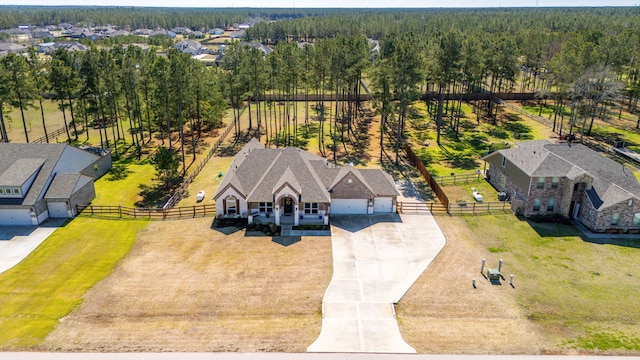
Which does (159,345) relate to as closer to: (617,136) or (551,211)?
(551,211)

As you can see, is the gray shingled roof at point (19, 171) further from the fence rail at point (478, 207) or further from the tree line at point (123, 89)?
the fence rail at point (478, 207)

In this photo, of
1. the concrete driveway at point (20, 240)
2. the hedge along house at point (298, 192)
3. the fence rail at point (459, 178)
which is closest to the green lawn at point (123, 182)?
the concrete driveway at point (20, 240)

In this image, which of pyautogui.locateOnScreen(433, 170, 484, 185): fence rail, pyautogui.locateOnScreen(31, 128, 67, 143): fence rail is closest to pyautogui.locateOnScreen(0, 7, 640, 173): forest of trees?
pyautogui.locateOnScreen(31, 128, 67, 143): fence rail

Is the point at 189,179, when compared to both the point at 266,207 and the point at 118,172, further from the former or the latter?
the point at 266,207

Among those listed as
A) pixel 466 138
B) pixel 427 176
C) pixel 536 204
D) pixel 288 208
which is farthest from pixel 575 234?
pixel 466 138

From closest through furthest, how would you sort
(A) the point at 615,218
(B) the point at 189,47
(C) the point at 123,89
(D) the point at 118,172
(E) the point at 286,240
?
(E) the point at 286,240
(A) the point at 615,218
(D) the point at 118,172
(C) the point at 123,89
(B) the point at 189,47

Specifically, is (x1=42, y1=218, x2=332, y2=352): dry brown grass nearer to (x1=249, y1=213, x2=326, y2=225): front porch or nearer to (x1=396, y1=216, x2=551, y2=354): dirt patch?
(x1=249, y1=213, x2=326, y2=225): front porch

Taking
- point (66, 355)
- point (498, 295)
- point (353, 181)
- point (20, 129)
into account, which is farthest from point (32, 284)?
point (20, 129)
